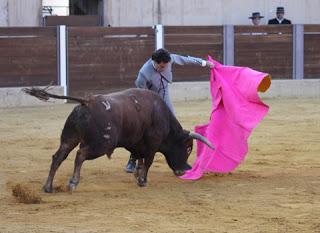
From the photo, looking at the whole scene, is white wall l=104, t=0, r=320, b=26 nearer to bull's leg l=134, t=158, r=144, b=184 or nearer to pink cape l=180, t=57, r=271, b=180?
pink cape l=180, t=57, r=271, b=180

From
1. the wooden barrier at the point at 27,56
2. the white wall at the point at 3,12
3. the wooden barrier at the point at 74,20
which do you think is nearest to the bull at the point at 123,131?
the wooden barrier at the point at 27,56

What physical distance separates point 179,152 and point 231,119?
24.0 inches

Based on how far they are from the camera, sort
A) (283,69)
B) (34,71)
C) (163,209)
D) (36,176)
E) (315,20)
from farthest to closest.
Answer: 1. (315,20)
2. (283,69)
3. (34,71)
4. (36,176)
5. (163,209)

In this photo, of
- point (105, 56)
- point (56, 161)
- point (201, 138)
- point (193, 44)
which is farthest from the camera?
point (193, 44)

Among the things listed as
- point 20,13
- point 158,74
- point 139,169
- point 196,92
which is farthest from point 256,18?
point 139,169

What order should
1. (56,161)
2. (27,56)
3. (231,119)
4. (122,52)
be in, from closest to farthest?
(56,161) < (231,119) < (27,56) < (122,52)

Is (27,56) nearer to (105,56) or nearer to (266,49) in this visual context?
(105,56)

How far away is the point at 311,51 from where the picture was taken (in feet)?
52.0

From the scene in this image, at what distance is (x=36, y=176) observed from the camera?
7.15 metres

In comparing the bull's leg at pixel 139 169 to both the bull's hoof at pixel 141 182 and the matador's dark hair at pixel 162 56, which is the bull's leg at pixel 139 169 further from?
the matador's dark hair at pixel 162 56

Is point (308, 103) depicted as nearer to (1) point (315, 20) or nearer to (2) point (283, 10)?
(2) point (283, 10)

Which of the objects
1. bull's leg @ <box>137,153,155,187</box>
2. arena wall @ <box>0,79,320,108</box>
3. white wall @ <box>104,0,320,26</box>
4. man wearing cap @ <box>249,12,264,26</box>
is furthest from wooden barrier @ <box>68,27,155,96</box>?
bull's leg @ <box>137,153,155,187</box>

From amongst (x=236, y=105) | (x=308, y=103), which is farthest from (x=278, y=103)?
(x=236, y=105)

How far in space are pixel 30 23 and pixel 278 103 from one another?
4722mm
